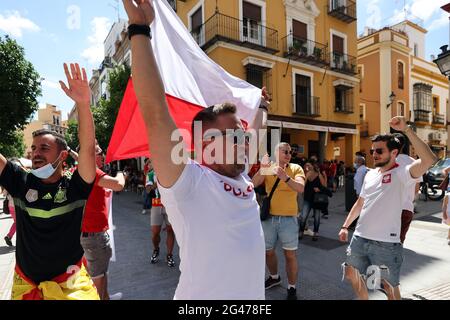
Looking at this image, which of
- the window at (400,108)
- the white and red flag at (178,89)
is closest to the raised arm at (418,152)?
the white and red flag at (178,89)

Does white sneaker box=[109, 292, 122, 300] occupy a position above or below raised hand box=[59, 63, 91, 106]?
below

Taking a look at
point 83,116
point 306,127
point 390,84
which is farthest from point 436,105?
point 83,116

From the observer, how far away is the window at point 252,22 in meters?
14.9

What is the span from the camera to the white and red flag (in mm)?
2986

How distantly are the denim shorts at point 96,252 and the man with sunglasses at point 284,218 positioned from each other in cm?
184

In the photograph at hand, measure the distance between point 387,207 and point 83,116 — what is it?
279cm

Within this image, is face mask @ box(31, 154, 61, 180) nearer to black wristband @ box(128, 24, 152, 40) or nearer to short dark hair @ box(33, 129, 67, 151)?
short dark hair @ box(33, 129, 67, 151)

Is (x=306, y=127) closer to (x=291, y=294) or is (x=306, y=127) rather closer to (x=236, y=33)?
(x=236, y=33)

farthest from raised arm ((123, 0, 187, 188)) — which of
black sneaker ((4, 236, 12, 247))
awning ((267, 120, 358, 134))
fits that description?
awning ((267, 120, 358, 134))

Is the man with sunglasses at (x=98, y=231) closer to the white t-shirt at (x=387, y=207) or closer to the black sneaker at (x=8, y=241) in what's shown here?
the white t-shirt at (x=387, y=207)

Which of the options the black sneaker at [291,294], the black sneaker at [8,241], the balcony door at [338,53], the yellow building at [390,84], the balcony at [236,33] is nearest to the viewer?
the black sneaker at [291,294]

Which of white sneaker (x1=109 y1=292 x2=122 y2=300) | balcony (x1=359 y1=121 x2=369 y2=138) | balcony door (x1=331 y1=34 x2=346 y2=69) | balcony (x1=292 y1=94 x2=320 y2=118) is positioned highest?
balcony door (x1=331 y1=34 x2=346 y2=69)

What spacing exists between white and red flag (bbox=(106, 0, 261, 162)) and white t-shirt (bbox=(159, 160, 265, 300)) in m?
1.72
